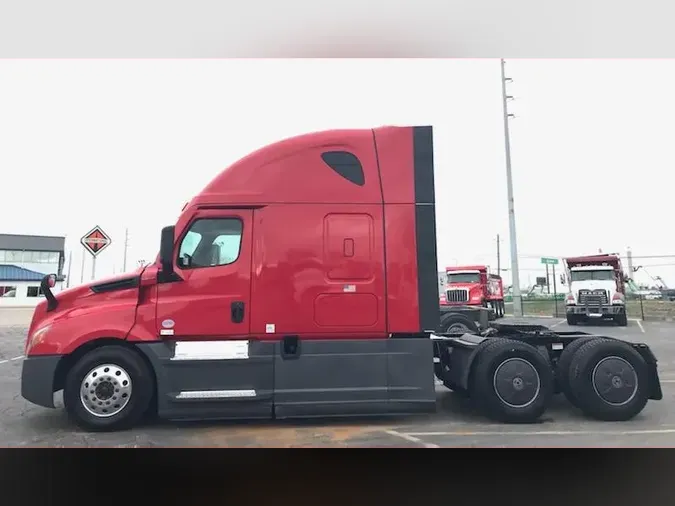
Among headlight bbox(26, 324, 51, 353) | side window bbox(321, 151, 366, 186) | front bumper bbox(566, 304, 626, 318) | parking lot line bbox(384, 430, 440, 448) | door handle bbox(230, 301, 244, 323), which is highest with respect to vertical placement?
side window bbox(321, 151, 366, 186)

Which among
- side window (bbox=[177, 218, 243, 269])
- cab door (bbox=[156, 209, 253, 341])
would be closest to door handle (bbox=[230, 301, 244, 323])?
cab door (bbox=[156, 209, 253, 341])

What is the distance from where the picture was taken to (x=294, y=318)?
550 centimetres

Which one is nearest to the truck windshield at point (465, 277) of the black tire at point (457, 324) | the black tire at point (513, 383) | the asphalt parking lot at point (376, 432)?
the black tire at point (457, 324)

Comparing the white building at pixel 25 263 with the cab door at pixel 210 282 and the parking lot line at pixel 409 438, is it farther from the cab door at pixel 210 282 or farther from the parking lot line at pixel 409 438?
the parking lot line at pixel 409 438

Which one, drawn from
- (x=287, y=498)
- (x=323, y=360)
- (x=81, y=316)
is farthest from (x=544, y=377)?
(x=81, y=316)

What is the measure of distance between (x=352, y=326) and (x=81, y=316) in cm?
312

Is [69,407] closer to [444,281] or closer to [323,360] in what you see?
[323,360]

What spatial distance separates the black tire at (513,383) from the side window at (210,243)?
3344mm

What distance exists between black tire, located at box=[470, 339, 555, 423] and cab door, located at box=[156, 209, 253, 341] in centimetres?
294

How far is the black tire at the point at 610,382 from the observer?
5.77 metres

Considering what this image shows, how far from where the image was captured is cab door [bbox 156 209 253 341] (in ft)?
17.8

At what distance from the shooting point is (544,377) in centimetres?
574

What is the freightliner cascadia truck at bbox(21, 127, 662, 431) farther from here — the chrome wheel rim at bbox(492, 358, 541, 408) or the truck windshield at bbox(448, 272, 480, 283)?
the truck windshield at bbox(448, 272, 480, 283)

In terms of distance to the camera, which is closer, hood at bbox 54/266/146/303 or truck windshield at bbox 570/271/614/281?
hood at bbox 54/266/146/303
